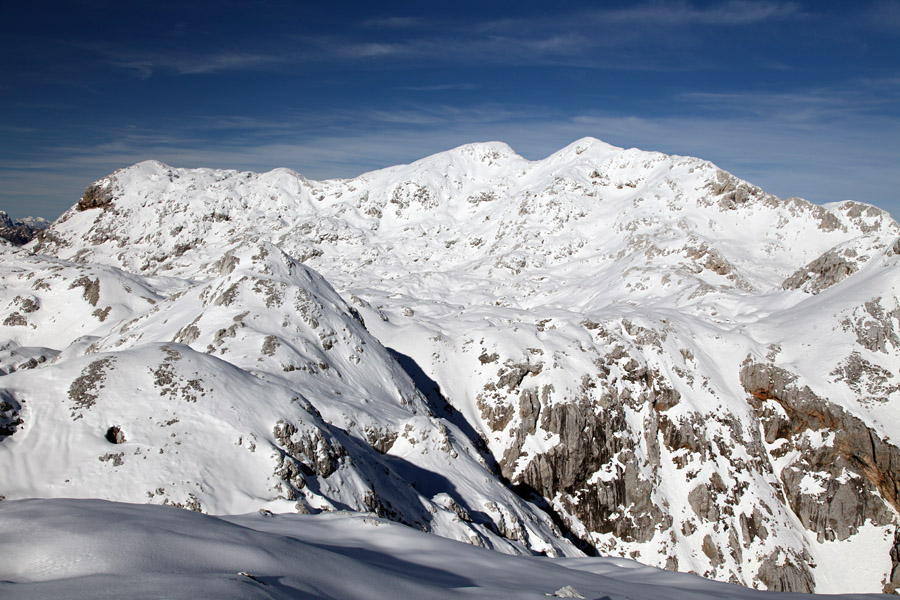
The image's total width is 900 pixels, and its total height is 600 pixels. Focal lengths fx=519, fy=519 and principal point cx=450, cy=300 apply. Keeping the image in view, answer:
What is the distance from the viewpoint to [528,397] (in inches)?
2186

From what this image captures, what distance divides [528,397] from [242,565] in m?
50.0

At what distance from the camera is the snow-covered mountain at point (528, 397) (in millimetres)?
21266

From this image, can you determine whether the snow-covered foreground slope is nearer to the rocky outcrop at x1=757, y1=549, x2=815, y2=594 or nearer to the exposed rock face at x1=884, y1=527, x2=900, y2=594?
the rocky outcrop at x1=757, y1=549, x2=815, y2=594

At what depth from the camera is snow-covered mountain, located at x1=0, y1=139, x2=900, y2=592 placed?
21.3m

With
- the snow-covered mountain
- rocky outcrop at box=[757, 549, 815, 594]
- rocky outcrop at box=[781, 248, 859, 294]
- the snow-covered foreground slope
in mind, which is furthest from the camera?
rocky outcrop at box=[781, 248, 859, 294]

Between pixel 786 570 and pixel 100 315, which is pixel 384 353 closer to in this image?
pixel 100 315

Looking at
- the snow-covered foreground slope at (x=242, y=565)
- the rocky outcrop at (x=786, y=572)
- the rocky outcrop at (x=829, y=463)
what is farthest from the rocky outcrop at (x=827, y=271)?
the snow-covered foreground slope at (x=242, y=565)

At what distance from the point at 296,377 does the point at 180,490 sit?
51.6 feet

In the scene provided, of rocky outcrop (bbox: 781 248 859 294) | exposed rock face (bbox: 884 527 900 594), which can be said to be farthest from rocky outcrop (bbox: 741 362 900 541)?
rocky outcrop (bbox: 781 248 859 294)

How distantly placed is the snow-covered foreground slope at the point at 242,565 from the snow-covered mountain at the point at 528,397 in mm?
10282

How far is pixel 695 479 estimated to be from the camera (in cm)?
5309

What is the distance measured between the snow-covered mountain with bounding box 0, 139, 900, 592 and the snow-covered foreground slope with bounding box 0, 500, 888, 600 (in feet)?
33.7

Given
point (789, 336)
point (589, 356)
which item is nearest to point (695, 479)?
point (589, 356)

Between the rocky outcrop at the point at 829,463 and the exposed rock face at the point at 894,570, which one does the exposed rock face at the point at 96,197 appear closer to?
the rocky outcrop at the point at 829,463
